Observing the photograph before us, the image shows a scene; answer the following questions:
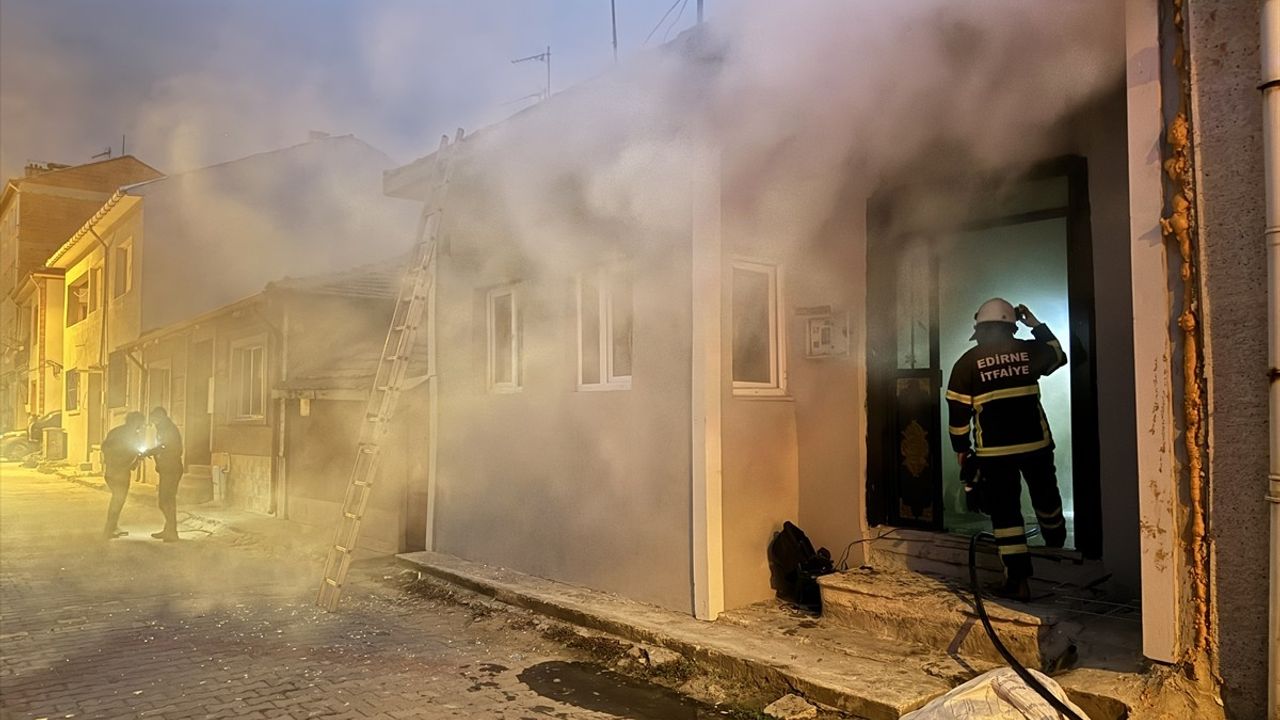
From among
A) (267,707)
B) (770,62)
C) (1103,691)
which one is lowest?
(267,707)

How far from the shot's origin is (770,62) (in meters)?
5.01

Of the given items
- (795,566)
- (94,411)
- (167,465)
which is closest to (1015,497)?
(795,566)

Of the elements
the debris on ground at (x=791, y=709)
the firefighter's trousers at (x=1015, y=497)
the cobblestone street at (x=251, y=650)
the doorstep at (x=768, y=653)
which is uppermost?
the firefighter's trousers at (x=1015, y=497)

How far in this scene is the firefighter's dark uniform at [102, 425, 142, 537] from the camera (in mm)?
10469

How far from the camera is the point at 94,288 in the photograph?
79.1ft

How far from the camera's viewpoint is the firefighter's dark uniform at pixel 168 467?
10555 mm

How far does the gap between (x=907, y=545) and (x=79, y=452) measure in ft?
86.1

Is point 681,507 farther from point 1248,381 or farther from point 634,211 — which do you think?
point 1248,381

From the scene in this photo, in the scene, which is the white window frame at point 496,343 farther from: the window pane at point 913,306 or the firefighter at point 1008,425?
the firefighter at point 1008,425

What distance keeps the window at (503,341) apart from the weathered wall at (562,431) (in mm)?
131

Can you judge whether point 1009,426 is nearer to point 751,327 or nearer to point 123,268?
point 751,327

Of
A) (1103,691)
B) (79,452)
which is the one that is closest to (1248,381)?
(1103,691)

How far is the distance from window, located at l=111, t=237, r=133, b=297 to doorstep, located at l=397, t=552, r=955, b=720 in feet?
60.0

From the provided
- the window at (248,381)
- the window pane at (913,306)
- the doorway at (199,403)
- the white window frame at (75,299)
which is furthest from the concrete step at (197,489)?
the window pane at (913,306)
